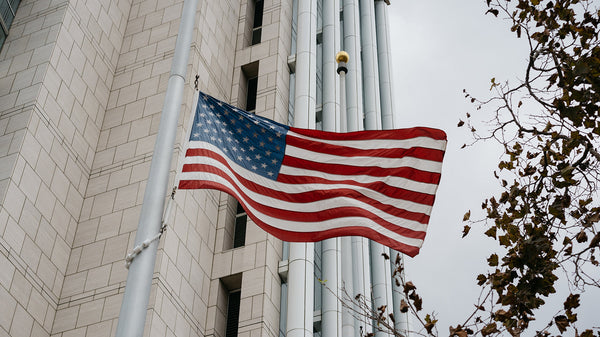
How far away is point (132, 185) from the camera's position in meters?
23.6

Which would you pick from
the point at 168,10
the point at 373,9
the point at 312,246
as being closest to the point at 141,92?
the point at 168,10

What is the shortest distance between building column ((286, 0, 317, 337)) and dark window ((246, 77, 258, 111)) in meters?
1.84

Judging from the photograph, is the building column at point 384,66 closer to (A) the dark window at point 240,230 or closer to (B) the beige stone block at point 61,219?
(A) the dark window at point 240,230

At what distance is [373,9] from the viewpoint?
41562mm

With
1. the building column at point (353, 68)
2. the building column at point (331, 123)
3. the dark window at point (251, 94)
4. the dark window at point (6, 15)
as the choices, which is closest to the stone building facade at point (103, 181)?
the dark window at point (6, 15)

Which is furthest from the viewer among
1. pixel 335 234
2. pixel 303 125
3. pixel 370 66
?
pixel 370 66

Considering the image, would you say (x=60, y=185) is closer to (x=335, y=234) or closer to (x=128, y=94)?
(x=128, y=94)

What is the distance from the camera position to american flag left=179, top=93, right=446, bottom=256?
12.0 metres

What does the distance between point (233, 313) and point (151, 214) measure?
14.5 m

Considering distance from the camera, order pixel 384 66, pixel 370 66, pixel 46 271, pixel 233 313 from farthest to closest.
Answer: pixel 384 66 < pixel 370 66 < pixel 233 313 < pixel 46 271

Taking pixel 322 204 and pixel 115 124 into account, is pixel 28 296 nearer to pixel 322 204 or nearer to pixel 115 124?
pixel 115 124

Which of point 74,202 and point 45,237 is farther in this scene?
point 74,202

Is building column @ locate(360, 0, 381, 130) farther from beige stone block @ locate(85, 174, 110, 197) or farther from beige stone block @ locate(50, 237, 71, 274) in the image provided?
beige stone block @ locate(50, 237, 71, 274)

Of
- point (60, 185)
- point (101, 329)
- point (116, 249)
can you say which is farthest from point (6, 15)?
point (101, 329)
